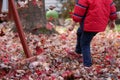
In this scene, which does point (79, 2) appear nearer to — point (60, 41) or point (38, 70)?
point (38, 70)

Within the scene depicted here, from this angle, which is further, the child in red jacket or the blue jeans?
the blue jeans

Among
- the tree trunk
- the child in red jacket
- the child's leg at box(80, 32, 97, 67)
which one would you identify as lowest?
the tree trunk

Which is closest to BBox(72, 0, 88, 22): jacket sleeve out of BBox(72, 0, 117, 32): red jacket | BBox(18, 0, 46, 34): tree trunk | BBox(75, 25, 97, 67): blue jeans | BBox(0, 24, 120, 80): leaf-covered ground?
BBox(72, 0, 117, 32): red jacket

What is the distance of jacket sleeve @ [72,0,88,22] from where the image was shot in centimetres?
571

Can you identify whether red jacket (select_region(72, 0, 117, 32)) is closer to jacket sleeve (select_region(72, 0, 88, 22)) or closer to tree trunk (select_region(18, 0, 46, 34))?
jacket sleeve (select_region(72, 0, 88, 22))

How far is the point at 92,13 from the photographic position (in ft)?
18.8

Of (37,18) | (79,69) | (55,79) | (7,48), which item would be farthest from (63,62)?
(37,18)

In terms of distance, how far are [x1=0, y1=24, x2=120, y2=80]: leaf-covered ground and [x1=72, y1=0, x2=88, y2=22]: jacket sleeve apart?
737 mm

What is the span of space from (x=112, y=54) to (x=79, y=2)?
151cm

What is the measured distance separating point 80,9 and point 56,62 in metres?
1.04

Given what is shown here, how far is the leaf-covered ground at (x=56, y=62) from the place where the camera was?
5.69 meters

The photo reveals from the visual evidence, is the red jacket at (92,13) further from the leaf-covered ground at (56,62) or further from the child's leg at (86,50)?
the leaf-covered ground at (56,62)

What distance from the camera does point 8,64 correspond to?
620cm

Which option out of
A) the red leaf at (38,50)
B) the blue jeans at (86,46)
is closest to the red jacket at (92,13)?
the blue jeans at (86,46)
